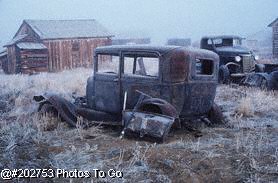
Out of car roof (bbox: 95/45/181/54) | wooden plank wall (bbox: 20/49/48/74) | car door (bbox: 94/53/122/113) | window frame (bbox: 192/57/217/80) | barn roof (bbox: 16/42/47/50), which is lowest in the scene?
wooden plank wall (bbox: 20/49/48/74)

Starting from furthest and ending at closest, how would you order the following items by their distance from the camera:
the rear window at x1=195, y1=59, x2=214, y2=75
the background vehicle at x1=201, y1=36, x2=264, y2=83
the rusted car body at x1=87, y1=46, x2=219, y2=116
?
the background vehicle at x1=201, y1=36, x2=264, y2=83, the rear window at x1=195, y1=59, x2=214, y2=75, the rusted car body at x1=87, y1=46, x2=219, y2=116

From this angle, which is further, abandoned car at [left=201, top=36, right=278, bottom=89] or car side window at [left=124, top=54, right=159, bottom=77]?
abandoned car at [left=201, top=36, right=278, bottom=89]

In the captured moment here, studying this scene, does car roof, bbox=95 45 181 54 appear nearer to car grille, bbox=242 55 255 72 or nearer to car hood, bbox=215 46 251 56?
car hood, bbox=215 46 251 56

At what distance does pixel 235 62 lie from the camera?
17.1m

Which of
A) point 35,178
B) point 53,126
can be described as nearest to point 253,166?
point 35,178

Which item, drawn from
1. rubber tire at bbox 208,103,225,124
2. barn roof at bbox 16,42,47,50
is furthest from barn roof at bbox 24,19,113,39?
rubber tire at bbox 208,103,225,124

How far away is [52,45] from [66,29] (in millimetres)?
2209

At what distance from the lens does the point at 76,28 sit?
3025 centimetres

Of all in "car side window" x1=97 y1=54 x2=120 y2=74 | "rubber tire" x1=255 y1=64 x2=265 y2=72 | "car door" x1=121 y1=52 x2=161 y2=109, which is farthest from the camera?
"rubber tire" x1=255 y1=64 x2=265 y2=72

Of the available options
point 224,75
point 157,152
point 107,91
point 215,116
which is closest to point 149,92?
point 107,91

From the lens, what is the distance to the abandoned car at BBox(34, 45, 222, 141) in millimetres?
7145

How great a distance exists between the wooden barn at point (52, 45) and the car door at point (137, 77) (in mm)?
19785

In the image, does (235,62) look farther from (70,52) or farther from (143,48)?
(70,52)

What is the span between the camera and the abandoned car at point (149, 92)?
7.14m
